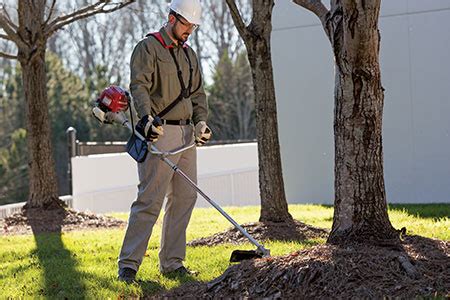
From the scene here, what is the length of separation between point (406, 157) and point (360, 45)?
8.70 meters

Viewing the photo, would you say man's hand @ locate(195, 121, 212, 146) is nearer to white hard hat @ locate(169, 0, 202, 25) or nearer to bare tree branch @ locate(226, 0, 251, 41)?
white hard hat @ locate(169, 0, 202, 25)

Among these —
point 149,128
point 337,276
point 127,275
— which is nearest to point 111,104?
point 149,128

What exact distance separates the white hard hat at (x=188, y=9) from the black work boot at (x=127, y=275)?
1944 millimetres

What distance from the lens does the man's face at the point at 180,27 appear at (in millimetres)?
7098

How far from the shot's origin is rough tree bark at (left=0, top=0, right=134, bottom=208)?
42.7ft

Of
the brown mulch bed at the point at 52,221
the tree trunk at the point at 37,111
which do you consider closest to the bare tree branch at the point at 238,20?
the brown mulch bed at the point at 52,221

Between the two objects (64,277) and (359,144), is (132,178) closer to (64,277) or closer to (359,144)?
(64,277)

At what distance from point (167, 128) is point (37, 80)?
6452 millimetres

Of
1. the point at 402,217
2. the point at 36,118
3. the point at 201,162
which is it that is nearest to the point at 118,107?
the point at 402,217

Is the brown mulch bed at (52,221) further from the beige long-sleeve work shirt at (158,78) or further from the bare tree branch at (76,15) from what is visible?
the beige long-sleeve work shirt at (158,78)

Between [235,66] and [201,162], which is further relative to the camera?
[235,66]

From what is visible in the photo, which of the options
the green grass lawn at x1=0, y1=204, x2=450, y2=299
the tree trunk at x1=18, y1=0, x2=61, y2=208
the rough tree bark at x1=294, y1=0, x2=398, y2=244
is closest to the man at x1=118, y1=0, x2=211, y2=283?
the green grass lawn at x1=0, y1=204, x2=450, y2=299

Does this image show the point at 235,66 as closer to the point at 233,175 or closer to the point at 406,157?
the point at 233,175

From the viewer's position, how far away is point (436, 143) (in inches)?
580
